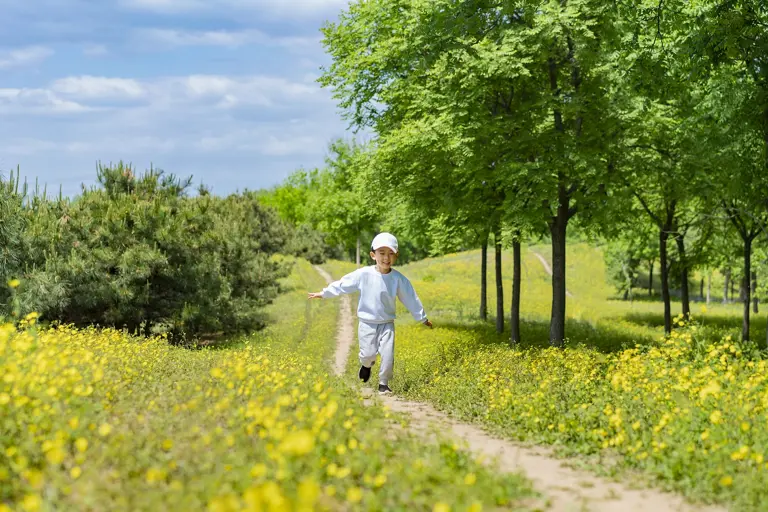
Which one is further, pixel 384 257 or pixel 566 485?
pixel 384 257

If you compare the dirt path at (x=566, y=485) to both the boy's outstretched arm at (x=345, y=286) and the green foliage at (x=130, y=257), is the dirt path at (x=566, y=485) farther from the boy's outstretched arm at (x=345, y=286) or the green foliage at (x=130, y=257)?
the green foliage at (x=130, y=257)

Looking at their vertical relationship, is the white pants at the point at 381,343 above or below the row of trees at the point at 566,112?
below

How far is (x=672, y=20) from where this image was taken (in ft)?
45.6

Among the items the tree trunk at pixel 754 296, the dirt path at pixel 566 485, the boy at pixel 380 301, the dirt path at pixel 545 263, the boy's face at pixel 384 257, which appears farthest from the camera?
the dirt path at pixel 545 263

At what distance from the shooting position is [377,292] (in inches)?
415

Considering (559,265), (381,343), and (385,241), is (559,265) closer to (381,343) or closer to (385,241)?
(381,343)

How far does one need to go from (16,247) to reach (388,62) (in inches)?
447

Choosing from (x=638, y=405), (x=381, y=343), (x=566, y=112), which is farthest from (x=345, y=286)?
(x=566, y=112)

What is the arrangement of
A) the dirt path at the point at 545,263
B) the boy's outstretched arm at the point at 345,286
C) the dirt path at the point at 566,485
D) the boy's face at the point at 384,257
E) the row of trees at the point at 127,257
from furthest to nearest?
the dirt path at the point at 545,263
the row of trees at the point at 127,257
the boy's outstretched arm at the point at 345,286
the boy's face at the point at 384,257
the dirt path at the point at 566,485

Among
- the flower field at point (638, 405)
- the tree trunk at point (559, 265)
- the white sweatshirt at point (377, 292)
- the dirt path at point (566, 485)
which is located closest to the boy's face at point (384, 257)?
the white sweatshirt at point (377, 292)

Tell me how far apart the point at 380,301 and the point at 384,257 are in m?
0.72

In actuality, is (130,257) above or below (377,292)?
above

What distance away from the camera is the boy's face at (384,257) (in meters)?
10.3

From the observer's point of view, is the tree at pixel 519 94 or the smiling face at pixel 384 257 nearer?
the smiling face at pixel 384 257
